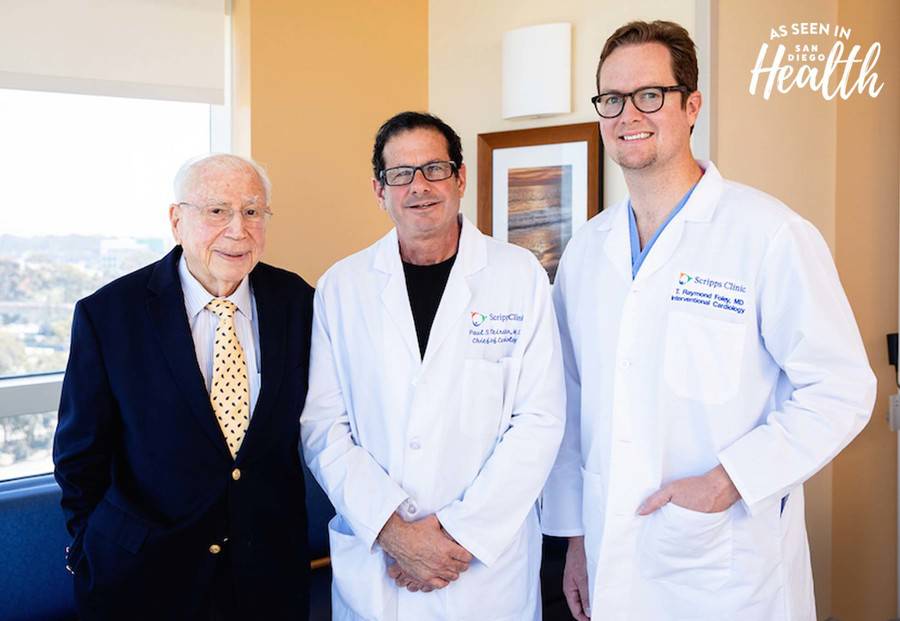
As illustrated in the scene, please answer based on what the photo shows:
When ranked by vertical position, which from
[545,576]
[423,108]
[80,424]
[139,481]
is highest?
[423,108]

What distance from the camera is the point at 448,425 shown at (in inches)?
77.4

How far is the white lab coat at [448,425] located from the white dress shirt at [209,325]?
0.50ft

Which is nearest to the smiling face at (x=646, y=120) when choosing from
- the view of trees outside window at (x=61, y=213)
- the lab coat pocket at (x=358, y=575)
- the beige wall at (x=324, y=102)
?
the lab coat pocket at (x=358, y=575)

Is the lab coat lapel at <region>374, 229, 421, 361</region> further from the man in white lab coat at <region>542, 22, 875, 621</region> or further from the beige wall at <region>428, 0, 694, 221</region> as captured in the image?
the beige wall at <region>428, 0, 694, 221</region>

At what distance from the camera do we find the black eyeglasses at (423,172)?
2023mm

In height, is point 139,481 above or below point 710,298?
below

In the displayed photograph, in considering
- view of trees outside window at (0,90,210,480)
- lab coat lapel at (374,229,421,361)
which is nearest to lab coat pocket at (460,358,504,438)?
lab coat lapel at (374,229,421,361)

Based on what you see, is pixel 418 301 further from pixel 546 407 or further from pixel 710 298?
pixel 710 298

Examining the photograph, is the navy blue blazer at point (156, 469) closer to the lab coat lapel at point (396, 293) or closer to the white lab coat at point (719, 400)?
the lab coat lapel at point (396, 293)

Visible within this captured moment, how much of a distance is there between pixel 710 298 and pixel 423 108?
7.52ft

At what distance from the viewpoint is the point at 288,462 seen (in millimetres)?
2076

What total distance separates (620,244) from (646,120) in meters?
0.29

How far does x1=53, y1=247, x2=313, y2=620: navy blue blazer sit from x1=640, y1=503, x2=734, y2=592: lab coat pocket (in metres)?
0.85

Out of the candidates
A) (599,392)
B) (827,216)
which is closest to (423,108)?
(827,216)
